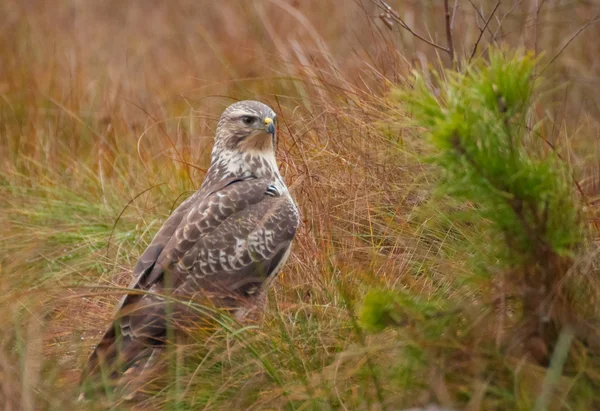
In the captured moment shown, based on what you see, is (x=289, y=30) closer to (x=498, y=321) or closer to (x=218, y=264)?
(x=218, y=264)

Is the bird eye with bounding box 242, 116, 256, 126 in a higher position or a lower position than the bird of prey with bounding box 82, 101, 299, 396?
higher

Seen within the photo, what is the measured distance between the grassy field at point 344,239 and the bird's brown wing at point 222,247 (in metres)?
0.18

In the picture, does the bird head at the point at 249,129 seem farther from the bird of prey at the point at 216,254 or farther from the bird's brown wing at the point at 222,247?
the bird's brown wing at the point at 222,247

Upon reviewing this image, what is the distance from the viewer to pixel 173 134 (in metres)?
6.60

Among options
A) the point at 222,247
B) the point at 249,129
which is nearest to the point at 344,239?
the point at 222,247

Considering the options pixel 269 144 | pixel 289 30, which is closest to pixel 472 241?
pixel 269 144

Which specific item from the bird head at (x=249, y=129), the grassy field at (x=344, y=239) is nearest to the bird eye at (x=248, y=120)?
the bird head at (x=249, y=129)

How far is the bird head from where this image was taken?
4.45 meters

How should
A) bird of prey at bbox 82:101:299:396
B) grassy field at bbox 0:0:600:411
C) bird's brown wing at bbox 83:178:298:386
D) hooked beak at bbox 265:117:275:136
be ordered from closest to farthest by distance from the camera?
grassy field at bbox 0:0:600:411
bird of prey at bbox 82:101:299:396
bird's brown wing at bbox 83:178:298:386
hooked beak at bbox 265:117:275:136

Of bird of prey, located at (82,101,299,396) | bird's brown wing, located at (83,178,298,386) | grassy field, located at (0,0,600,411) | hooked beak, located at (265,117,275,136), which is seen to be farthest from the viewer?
hooked beak, located at (265,117,275,136)

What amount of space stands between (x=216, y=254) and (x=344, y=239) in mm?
591

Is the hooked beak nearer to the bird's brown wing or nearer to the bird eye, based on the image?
the bird eye

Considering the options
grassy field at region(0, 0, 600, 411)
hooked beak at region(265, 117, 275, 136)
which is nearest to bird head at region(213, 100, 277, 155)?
hooked beak at region(265, 117, 275, 136)

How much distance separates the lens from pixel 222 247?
4145 mm
